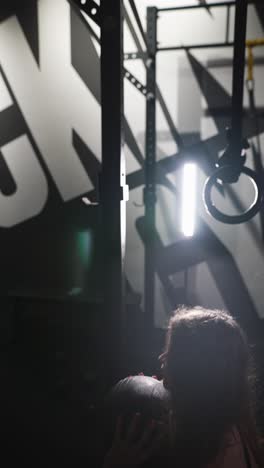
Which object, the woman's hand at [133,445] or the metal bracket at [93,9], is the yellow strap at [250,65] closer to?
the metal bracket at [93,9]

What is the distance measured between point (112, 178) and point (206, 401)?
2.88 ft

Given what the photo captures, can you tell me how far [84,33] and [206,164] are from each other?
1.71 meters

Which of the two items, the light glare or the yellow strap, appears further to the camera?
the yellow strap

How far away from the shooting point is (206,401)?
1074mm

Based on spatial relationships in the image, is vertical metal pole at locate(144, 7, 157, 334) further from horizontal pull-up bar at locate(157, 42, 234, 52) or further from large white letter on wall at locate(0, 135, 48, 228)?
large white letter on wall at locate(0, 135, 48, 228)

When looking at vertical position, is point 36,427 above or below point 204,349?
below

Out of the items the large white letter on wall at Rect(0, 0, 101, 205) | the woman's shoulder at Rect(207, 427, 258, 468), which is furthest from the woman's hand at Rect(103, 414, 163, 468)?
the large white letter on wall at Rect(0, 0, 101, 205)

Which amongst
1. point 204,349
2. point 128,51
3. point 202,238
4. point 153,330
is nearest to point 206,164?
point 202,238

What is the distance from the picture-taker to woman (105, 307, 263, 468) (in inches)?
40.9

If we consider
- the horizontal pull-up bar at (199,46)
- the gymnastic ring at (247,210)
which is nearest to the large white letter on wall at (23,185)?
the horizontal pull-up bar at (199,46)

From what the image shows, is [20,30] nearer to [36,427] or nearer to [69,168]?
[69,168]

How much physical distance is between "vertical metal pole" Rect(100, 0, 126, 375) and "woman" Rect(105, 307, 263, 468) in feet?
1.34

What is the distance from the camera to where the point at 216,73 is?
3.15 m

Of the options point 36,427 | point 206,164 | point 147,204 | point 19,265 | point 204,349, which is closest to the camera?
point 204,349
